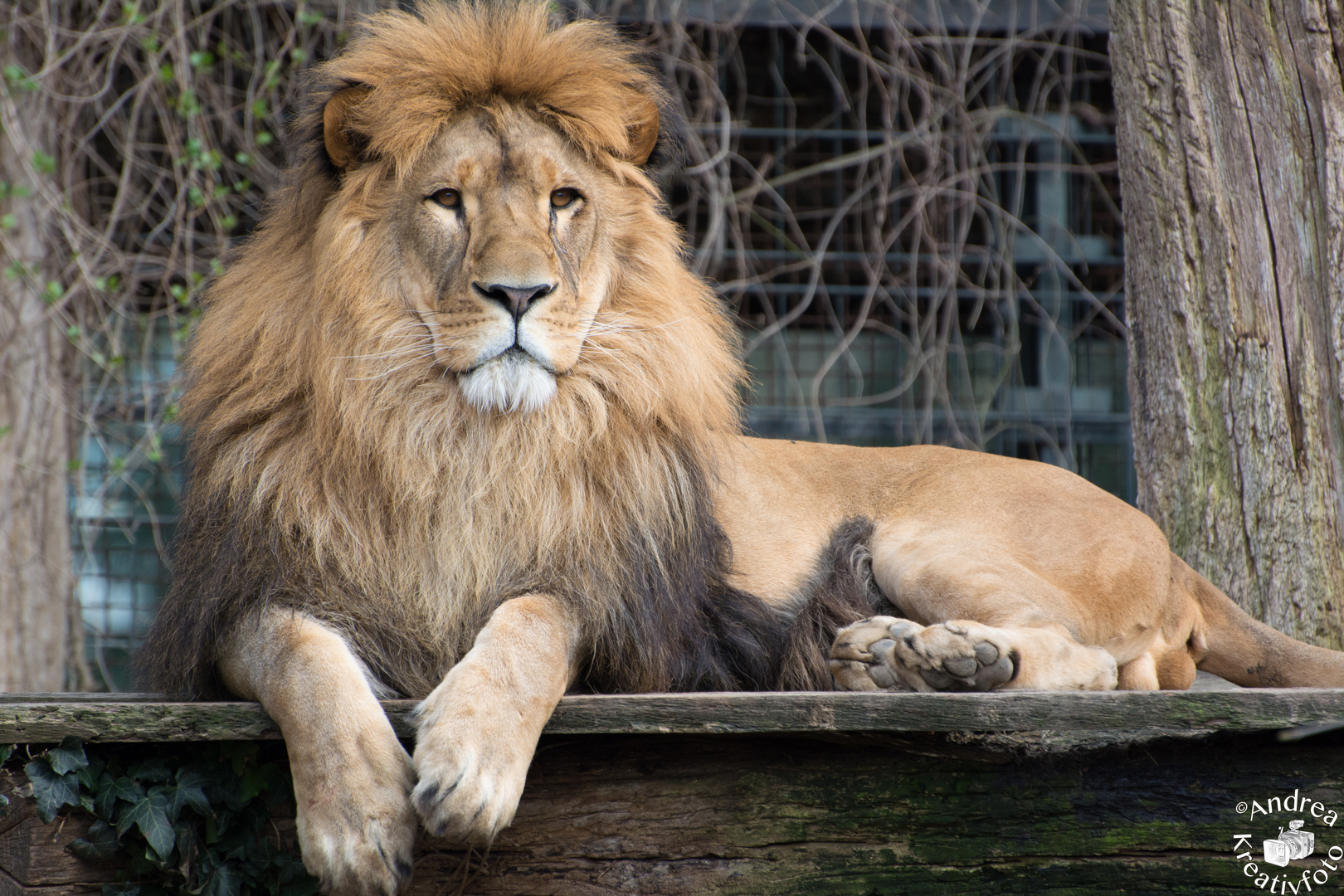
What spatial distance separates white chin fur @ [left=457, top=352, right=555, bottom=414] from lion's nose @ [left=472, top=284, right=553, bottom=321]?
73 millimetres

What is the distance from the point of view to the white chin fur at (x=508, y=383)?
1915 mm

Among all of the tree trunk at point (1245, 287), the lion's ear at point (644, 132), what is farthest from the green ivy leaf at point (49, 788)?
the tree trunk at point (1245, 287)

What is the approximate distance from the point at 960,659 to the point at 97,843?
4.15 feet

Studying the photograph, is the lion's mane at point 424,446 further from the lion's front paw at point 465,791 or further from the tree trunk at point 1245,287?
the tree trunk at point 1245,287

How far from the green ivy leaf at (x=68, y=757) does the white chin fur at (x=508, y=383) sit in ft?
2.44

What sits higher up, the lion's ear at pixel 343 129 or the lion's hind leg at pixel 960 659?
the lion's ear at pixel 343 129

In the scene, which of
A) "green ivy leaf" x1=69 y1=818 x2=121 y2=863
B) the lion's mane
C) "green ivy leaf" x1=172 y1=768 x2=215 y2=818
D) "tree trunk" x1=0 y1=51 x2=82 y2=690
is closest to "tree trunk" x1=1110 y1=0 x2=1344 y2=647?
the lion's mane

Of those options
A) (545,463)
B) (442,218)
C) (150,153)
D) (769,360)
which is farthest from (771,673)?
(150,153)

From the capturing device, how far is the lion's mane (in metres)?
1.92

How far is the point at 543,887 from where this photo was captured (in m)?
1.70

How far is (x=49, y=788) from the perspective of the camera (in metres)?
1.62

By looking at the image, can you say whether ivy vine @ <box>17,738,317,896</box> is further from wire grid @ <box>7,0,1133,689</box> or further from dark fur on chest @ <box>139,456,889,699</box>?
wire grid @ <box>7,0,1133,689</box>

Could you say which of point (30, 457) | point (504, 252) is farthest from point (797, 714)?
point (30, 457)

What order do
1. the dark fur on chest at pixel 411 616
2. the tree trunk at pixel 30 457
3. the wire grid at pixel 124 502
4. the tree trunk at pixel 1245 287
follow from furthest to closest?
the wire grid at pixel 124 502
the tree trunk at pixel 30 457
the tree trunk at pixel 1245 287
the dark fur on chest at pixel 411 616
